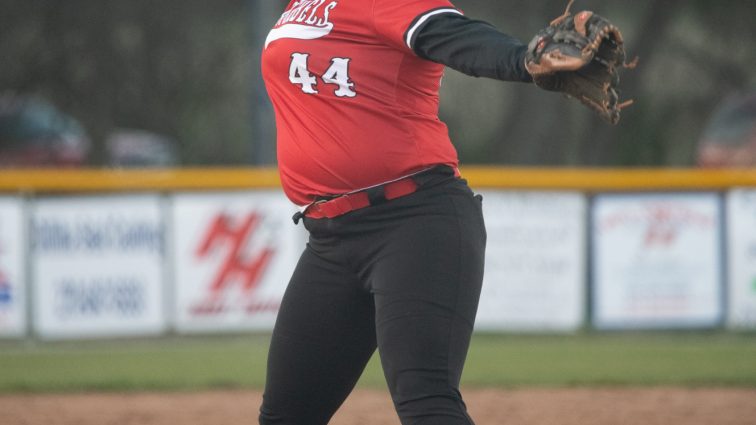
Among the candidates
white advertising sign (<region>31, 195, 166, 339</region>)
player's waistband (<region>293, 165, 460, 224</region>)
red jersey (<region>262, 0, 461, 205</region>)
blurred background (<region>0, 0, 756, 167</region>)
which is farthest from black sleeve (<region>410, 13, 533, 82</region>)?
blurred background (<region>0, 0, 756, 167</region>)

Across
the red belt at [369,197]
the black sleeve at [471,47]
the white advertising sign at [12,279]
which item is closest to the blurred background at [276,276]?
the white advertising sign at [12,279]

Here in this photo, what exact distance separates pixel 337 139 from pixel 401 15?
398mm

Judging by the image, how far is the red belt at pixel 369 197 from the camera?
3309 mm

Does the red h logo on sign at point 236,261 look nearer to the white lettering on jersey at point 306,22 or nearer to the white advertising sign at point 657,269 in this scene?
the white advertising sign at point 657,269

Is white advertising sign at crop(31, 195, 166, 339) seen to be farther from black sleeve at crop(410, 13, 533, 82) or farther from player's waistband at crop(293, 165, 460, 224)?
black sleeve at crop(410, 13, 533, 82)

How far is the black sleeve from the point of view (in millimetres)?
2818

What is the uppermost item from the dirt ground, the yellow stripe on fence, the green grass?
the yellow stripe on fence

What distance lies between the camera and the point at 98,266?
28.8ft

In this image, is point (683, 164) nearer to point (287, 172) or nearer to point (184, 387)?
point (184, 387)

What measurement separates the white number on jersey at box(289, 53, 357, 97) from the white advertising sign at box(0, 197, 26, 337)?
19.3 feet

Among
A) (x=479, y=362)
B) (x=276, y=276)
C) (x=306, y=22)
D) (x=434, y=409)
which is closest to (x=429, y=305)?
(x=434, y=409)

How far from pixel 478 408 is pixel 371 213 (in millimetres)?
3577

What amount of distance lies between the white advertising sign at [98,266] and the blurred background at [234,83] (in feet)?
20.4

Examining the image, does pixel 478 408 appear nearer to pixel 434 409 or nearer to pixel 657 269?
pixel 657 269
